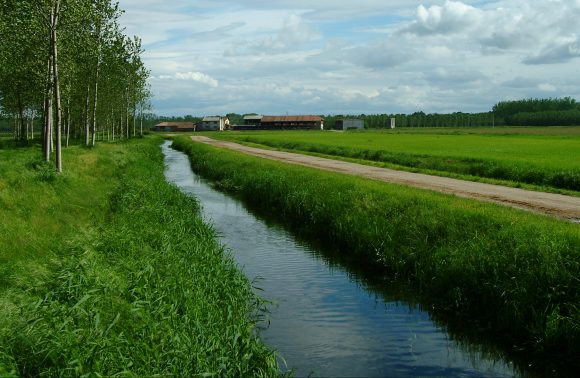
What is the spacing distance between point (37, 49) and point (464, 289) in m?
32.9

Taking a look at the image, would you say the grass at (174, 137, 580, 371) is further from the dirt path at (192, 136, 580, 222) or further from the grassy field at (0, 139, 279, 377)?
the grassy field at (0, 139, 279, 377)

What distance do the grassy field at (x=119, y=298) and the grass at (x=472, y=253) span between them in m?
4.50

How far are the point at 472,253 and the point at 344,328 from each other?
367 cm

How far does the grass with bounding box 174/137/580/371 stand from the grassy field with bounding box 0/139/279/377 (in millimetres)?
4500

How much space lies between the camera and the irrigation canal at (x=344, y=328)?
1023cm

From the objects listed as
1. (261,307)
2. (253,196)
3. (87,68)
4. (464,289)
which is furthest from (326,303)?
(87,68)

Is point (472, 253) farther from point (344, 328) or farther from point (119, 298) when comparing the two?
point (119, 298)

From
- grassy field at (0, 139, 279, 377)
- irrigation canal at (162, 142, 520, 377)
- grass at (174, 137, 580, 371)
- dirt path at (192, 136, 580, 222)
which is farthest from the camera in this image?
dirt path at (192, 136, 580, 222)

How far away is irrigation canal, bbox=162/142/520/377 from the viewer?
10227mm

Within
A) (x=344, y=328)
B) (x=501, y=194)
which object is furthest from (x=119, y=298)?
(x=501, y=194)

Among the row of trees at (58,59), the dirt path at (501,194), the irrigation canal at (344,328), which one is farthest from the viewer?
the row of trees at (58,59)

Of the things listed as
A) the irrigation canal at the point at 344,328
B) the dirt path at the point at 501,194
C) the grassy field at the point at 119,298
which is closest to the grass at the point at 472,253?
the irrigation canal at the point at 344,328

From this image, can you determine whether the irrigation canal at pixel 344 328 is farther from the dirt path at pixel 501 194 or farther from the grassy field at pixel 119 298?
the dirt path at pixel 501 194

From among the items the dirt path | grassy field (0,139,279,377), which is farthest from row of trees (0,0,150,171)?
the dirt path
